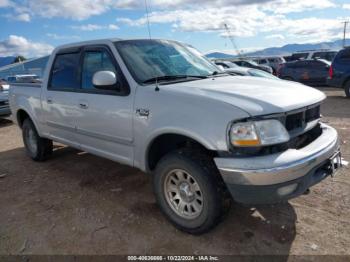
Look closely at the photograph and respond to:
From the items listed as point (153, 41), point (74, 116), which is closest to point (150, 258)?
point (74, 116)

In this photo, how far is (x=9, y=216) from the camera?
153 inches

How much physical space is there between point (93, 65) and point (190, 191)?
2.07 metres

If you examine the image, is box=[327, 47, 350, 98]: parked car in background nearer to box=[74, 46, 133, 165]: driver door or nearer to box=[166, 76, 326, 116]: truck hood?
box=[166, 76, 326, 116]: truck hood

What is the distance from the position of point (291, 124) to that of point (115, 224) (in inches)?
80.4

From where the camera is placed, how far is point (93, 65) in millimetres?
4164

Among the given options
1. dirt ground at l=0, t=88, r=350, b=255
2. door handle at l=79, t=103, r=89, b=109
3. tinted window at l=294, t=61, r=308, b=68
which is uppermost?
tinted window at l=294, t=61, r=308, b=68

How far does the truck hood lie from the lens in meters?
2.75

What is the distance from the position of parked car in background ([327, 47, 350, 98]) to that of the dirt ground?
7.62 metres

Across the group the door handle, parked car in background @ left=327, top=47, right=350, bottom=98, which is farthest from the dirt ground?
parked car in background @ left=327, top=47, right=350, bottom=98

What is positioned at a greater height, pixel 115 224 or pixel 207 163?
pixel 207 163

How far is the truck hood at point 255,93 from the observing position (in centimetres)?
275

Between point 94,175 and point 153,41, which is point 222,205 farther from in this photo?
point 94,175

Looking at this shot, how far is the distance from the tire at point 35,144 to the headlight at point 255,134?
4.08 meters

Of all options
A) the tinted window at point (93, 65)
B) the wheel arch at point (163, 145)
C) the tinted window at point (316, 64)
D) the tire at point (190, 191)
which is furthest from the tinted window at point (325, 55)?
the tire at point (190, 191)
